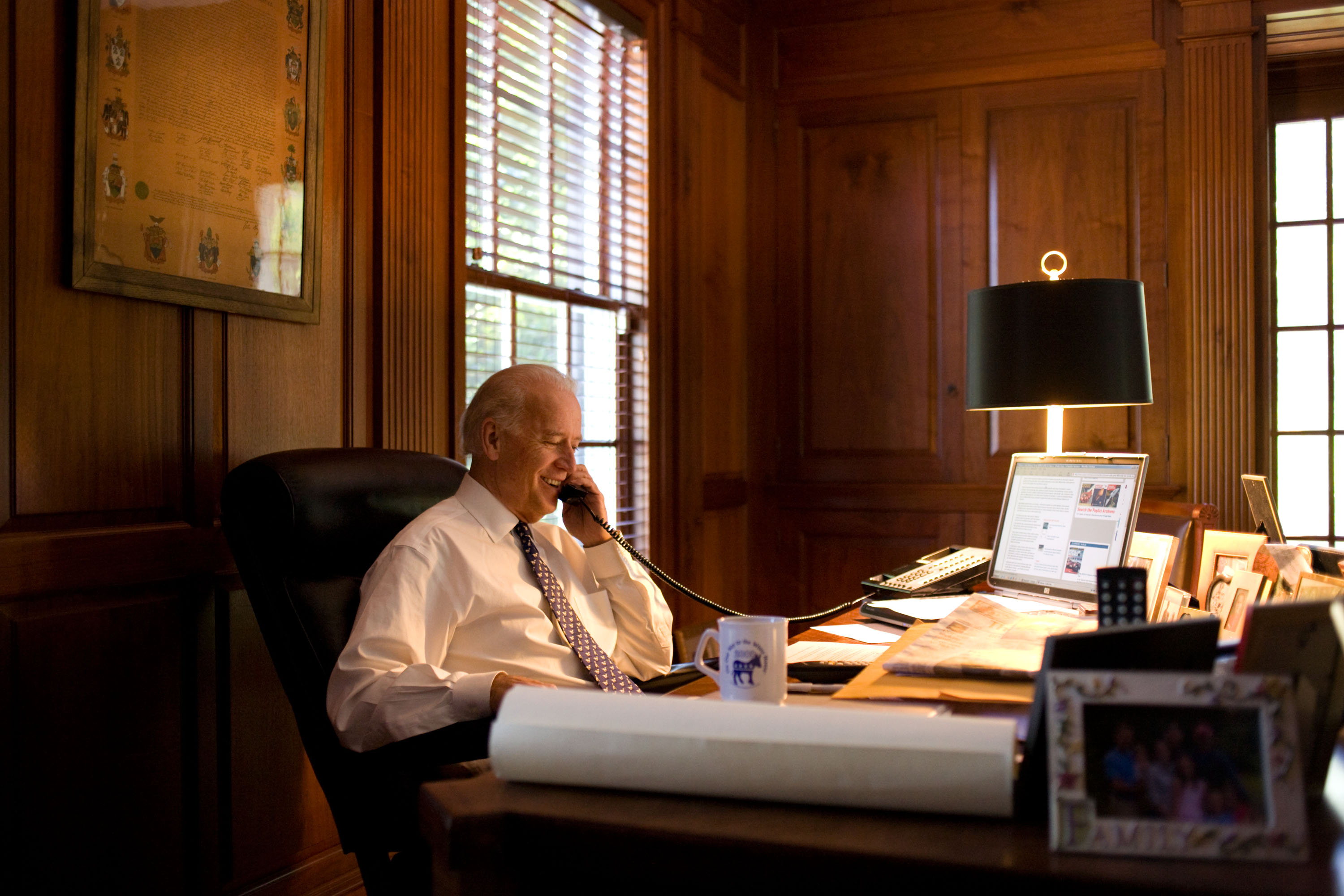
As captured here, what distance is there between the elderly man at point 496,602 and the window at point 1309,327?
3.10 m

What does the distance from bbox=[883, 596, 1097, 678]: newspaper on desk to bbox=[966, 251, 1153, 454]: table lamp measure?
69 cm

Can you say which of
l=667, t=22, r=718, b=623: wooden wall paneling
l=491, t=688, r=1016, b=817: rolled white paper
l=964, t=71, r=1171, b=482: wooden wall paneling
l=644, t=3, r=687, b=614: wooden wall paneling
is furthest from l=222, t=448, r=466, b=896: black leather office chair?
l=964, t=71, r=1171, b=482: wooden wall paneling

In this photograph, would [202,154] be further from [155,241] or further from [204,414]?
[204,414]

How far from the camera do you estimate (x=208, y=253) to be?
1973mm

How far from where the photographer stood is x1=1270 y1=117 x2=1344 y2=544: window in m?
4.00

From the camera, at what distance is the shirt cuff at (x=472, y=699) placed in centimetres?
153

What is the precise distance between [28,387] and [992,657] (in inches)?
60.5

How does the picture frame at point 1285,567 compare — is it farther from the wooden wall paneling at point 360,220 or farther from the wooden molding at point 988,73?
the wooden molding at point 988,73

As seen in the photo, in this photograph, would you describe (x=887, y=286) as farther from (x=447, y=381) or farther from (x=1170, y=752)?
(x=1170, y=752)

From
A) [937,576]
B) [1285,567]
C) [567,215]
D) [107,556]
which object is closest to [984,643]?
[1285,567]

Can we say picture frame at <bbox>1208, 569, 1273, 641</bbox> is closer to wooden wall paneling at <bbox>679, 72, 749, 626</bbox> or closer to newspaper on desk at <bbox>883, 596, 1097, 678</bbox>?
newspaper on desk at <bbox>883, 596, 1097, 678</bbox>

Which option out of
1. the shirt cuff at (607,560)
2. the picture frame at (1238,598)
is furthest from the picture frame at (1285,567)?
the shirt cuff at (607,560)

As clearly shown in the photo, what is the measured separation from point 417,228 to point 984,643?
1.73 m

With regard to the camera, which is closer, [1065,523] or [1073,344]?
[1065,523]
